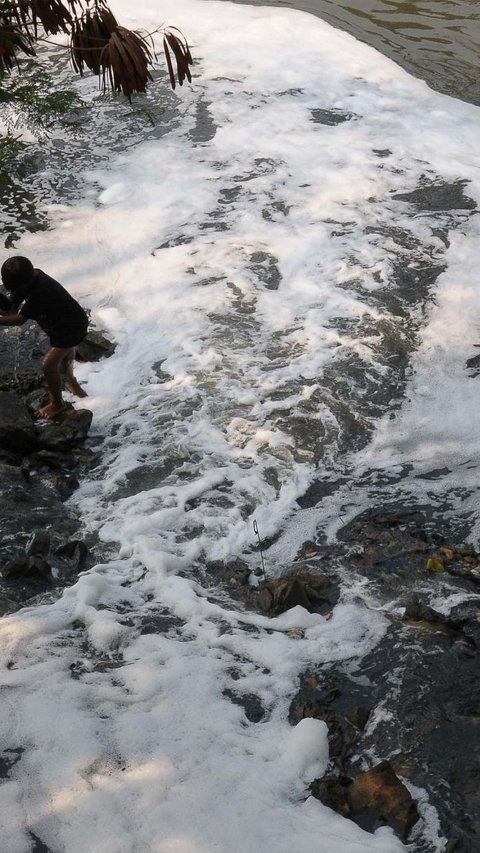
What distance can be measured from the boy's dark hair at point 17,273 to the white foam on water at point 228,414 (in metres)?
1.28

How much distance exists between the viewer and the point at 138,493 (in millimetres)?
5695

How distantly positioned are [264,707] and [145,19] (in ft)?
44.6

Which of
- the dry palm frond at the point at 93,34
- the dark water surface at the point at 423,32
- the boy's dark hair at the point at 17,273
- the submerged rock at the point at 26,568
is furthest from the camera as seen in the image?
the dark water surface at the point at 423,32

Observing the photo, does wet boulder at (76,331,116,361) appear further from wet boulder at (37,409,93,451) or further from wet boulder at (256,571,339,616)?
wet boulder at (256,571,339,616)

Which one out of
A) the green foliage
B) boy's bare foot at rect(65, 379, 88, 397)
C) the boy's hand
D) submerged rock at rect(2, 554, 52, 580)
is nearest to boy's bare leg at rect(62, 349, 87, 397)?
boy's bare foot at rect(65, 379, 88, 397)

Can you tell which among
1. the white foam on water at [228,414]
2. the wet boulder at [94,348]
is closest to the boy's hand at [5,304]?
the white foam on water at [228,414]

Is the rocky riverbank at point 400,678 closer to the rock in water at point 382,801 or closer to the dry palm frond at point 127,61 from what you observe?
the rock in water at point 382,801

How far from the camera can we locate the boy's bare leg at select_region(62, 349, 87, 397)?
6.37 m

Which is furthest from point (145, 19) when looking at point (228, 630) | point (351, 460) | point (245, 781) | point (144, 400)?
point (245, 781)

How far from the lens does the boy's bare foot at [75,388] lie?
662 cm

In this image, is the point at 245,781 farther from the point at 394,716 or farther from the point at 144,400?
the point at 144,400

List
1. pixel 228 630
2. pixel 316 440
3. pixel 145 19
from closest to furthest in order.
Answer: pixel 228 630
pixel 316 440
pixel 145 19

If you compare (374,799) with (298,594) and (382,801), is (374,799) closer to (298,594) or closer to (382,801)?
(382,801)

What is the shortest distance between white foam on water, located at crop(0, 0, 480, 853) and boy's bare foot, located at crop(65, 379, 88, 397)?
12cm
